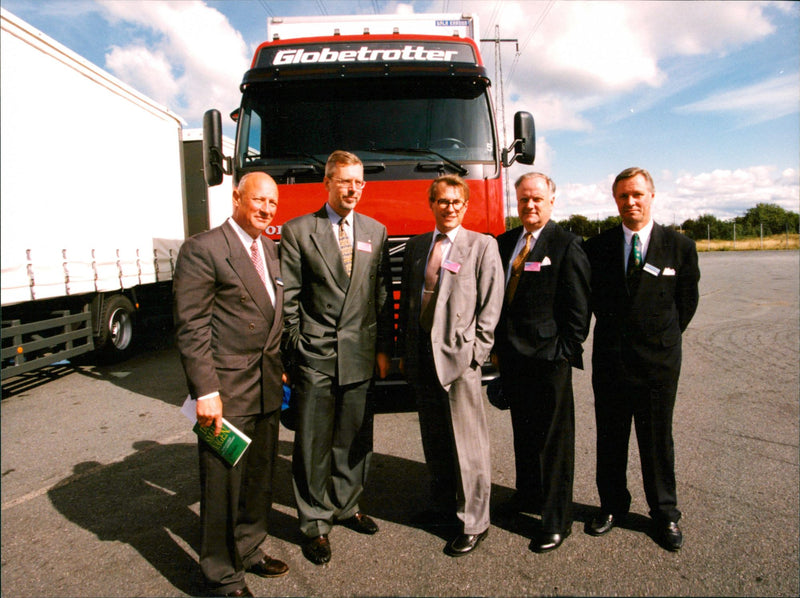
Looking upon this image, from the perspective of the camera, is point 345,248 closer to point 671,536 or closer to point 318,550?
point 318,550

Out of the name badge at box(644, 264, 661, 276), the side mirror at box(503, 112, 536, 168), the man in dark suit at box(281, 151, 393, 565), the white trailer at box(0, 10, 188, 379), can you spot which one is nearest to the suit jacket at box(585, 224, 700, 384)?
the name badge at box(644, 264, 661, 276)

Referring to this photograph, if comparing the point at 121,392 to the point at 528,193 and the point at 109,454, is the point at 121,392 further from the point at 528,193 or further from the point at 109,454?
the point at 528,193

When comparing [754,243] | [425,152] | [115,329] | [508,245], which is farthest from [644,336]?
[754,243]

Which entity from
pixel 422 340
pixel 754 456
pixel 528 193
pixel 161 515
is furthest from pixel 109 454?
pixel 754 456

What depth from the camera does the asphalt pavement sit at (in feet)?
8.44

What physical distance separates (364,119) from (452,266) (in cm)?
→ 248

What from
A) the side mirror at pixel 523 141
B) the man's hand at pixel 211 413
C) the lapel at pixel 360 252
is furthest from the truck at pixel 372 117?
the man's hand at pixel 211 413

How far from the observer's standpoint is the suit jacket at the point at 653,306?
288 cm

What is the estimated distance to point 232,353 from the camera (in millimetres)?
2520

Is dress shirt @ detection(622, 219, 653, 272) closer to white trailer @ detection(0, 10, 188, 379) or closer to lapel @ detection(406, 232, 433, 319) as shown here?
lapel @ detection(406, 232, 433, 319)

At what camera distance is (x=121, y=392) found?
632 cm

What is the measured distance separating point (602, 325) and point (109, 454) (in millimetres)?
4015

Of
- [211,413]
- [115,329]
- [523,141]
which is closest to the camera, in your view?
[211,413]

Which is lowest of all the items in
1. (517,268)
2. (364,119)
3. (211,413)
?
(211,413)
